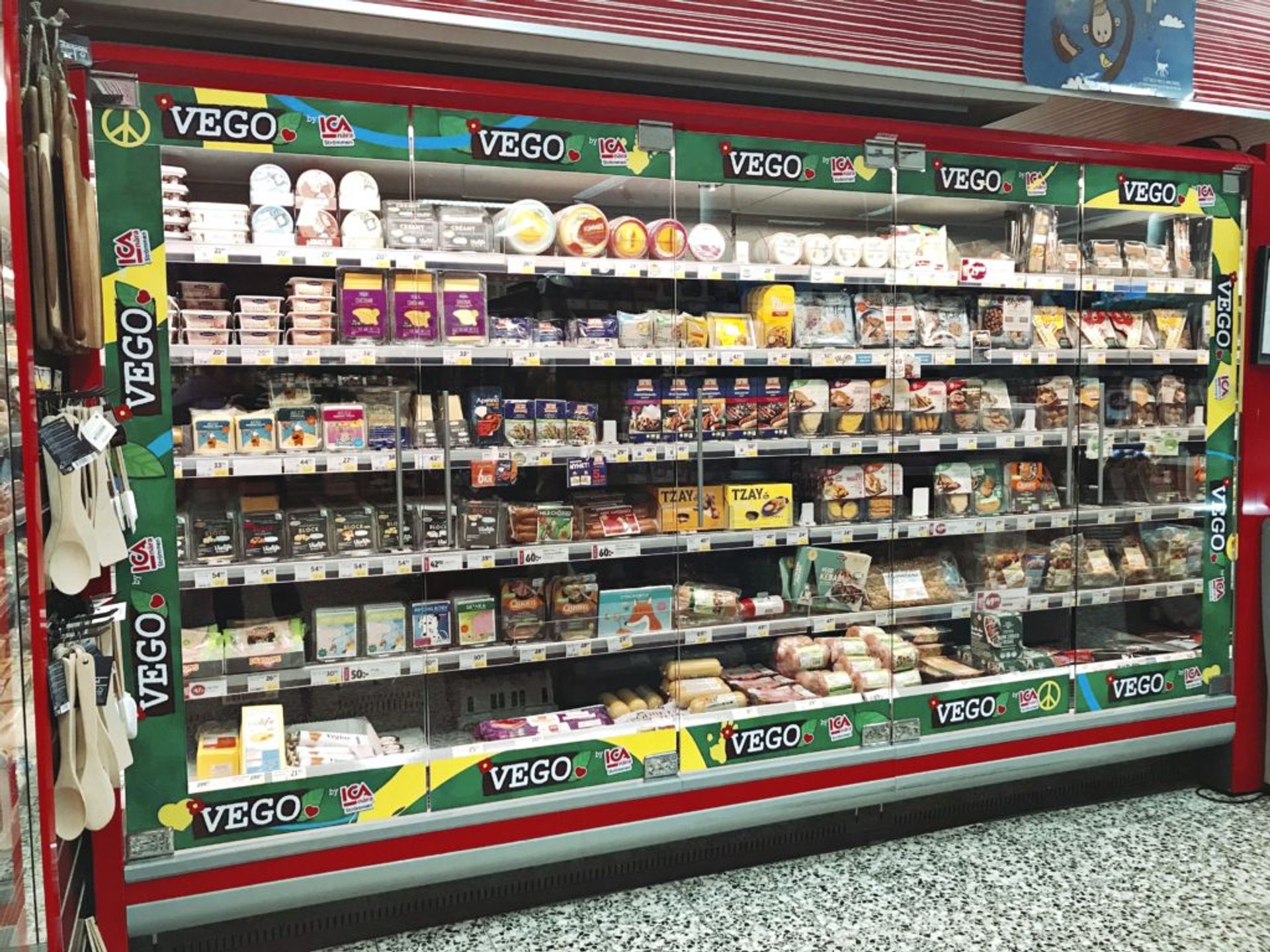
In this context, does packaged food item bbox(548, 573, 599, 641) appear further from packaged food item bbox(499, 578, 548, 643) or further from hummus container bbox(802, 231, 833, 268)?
hummus container bbox(802, 231, 833, 268)

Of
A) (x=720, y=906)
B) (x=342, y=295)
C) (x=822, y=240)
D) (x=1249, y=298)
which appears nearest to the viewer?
(x=342, y=295)

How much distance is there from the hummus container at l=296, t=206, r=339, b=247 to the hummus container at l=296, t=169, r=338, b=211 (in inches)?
0.7

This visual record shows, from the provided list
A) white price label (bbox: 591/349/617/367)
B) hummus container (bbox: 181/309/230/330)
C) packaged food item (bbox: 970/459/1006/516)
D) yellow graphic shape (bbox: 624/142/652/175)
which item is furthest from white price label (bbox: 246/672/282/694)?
packaged food item (bbox: 970/459/1006/516)

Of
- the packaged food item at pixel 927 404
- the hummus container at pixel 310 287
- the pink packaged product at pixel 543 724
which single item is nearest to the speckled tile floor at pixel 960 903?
the pink packaged product at pixel 543 724

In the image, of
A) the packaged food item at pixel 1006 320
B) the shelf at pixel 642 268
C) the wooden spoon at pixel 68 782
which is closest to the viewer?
the wooden spoon at pixel 68 782

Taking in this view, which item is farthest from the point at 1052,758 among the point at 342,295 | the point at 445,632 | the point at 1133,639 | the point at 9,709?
the point at 9,709

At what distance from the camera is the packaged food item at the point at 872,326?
3941mm

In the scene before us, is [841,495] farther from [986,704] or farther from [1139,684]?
[1139,684]

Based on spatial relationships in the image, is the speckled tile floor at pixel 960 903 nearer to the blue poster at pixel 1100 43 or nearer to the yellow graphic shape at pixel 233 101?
the yellow graphic shape at pixel 233 101

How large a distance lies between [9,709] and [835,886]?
276 cm

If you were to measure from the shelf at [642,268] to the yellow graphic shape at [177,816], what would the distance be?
61.7 inches

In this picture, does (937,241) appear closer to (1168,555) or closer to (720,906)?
(1168,555)

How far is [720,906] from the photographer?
131 inches

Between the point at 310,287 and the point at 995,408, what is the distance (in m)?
2.78
